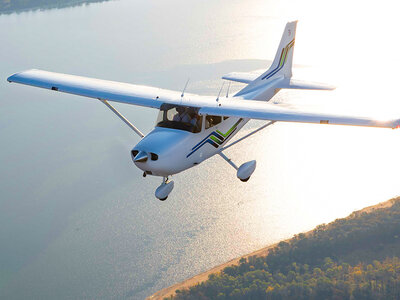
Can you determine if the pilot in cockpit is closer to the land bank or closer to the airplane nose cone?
the airplane nose cone

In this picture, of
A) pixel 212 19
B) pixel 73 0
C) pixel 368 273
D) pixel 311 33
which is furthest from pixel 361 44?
pixel 73 0

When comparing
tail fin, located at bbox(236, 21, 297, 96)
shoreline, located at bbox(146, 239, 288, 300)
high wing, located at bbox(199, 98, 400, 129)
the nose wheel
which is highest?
high wing, located at bbox(199, 98, 400, 129)

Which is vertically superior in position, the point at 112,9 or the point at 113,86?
the point at 113,86

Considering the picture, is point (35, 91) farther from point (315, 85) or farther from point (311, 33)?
point (315, 85)

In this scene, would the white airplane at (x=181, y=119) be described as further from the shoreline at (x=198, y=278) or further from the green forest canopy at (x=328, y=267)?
the shoreline at (x=198, y=278)

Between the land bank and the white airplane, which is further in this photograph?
the land bank

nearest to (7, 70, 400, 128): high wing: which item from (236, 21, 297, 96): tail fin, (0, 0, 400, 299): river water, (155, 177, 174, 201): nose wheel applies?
(155, 177, 174, 201): nose wheel

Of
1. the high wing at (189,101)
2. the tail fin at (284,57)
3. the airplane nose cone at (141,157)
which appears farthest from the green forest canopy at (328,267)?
the airplane nose cone at (141,157)
